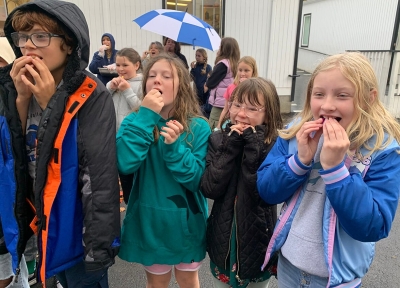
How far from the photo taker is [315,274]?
5.01 ft

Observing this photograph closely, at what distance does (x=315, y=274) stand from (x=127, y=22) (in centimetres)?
757

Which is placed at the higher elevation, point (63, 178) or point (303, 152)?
point (303, 152)

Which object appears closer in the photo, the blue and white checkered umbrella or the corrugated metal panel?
the blue and white checkered umbrella

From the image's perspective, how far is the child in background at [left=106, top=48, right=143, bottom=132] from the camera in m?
3.43

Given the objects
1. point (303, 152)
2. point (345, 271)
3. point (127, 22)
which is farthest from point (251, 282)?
point (127, 22)

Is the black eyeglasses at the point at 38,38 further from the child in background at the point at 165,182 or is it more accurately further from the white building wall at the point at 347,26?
the white building wall at the point at 347,26

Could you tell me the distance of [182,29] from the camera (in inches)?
175

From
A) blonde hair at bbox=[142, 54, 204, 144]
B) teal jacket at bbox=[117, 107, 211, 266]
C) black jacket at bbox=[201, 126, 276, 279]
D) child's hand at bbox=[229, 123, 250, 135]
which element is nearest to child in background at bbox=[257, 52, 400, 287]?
black jacket at bbox=[201, 126, 276, 279]

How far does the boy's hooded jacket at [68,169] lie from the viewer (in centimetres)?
150

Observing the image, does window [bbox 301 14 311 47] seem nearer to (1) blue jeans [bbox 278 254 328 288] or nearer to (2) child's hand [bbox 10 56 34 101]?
(1) blue jeans [bbox 278 254 328 288]

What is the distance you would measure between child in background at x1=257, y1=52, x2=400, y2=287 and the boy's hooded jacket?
2.64 ft

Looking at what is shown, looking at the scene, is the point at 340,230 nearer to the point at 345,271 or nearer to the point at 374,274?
the point at 345,271

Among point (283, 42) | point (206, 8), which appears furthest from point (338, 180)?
point (206, 8)

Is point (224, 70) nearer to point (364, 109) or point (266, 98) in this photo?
point (266, 98)
